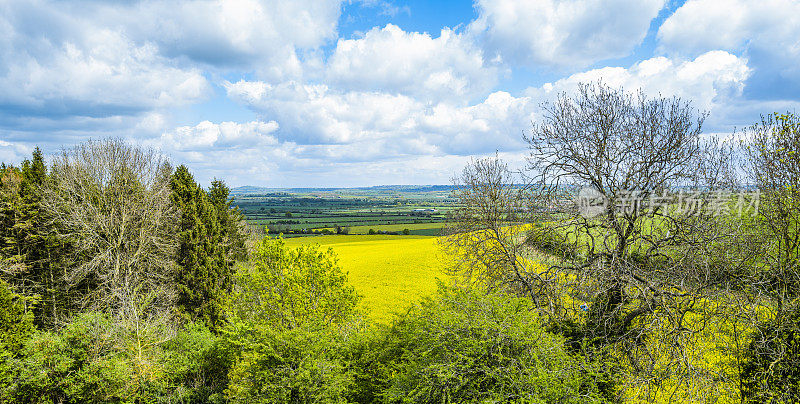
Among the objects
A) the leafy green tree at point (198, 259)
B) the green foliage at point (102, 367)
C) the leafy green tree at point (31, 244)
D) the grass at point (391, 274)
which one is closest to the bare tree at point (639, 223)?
the grass at point (391, 274)

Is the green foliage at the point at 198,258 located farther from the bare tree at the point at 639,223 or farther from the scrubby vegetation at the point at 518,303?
the bare tree at the point at 639,223

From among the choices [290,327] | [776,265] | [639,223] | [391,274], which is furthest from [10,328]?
[776,265]

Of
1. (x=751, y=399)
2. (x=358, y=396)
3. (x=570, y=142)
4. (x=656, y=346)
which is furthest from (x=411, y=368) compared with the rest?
(x=751, y=399)

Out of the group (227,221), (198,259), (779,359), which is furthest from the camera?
(227,221)

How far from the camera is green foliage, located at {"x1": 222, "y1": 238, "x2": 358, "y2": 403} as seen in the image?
11953 millimetres

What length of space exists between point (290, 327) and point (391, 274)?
1865 cm

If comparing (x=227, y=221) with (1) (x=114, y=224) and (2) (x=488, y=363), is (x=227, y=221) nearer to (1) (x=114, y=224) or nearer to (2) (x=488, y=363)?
(1) (x=114, y=224)

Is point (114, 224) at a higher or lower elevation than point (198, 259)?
higher

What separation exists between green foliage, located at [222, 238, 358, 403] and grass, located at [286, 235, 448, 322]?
6378 mm

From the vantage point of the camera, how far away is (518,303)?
1123 cm

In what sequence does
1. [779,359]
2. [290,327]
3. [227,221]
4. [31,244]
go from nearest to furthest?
[779,359], [290,327], [31,244], [227,221]

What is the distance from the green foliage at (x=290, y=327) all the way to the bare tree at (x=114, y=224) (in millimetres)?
11350

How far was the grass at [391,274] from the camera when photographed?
25.8m

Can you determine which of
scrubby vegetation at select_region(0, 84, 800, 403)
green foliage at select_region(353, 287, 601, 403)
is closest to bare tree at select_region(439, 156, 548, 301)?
scrubby vegetation at select_region(0, 84, 800, 403)
